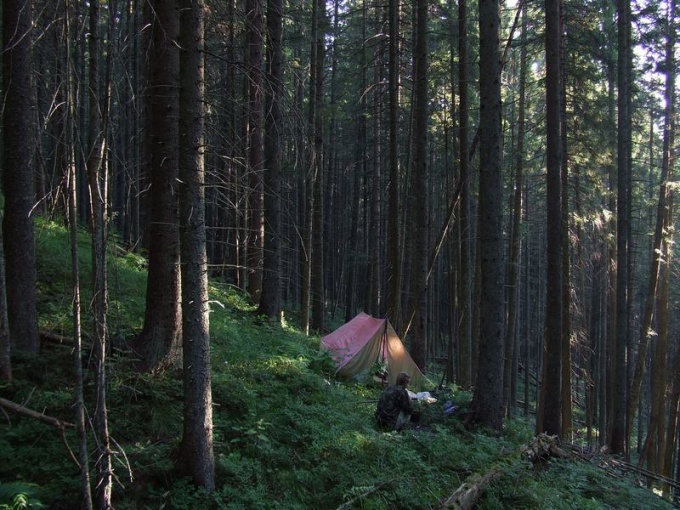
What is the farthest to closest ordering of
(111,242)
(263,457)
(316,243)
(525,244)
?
(525,244)
(316,243)
(263,457)
(111,242)

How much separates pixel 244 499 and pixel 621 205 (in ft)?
44.6

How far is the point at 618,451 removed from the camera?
13.5 m

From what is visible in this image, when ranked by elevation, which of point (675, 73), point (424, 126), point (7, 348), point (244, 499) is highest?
point (675, 73)

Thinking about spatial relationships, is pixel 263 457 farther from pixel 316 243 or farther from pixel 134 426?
pixel 316 243

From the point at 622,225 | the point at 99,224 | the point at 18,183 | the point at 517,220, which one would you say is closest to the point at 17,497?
the point at 99,224

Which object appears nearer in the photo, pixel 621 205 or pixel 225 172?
pixel 225 172

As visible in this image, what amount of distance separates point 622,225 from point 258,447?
1284 centimetres

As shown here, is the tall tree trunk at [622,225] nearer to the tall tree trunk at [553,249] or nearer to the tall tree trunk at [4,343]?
the tall tree trunk at [553,249]

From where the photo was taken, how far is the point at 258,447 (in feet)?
18.3

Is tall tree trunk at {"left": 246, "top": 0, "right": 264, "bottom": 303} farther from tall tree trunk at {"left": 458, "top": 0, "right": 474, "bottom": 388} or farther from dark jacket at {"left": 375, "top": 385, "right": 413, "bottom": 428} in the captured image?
tall tree trunk at {"left": 458, "top": 0, "right": 474, "bottom": 388}

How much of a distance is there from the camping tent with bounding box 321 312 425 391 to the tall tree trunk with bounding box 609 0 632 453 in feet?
19.5

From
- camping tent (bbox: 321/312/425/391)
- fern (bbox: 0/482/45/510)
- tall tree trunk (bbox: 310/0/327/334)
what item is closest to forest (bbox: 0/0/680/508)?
tall tree trunk (bbox: 310/0/327/334)

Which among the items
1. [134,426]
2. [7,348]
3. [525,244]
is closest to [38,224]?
[7,348]

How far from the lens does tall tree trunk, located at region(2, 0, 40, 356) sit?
5.49 metres
